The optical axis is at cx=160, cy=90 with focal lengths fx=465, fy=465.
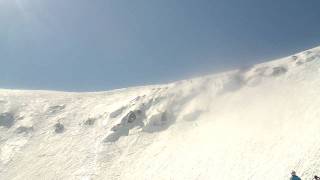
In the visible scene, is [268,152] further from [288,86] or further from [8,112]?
[8,112]

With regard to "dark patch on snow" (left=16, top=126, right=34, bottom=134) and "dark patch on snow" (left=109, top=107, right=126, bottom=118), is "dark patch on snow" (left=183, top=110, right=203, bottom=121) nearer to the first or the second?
"dark patch on snow" (left=109, top=107, right=126, bottom=118)

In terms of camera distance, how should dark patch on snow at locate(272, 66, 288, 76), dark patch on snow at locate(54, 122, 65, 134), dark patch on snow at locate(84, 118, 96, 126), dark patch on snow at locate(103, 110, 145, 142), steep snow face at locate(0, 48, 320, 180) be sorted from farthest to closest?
dark patch on snow at locate(84, 118, 96, 126) → dark patch on snow at locate(54, 122, 65, 134) → dark patch on snow at locate(272, 66, 288, 76) → dark patch on snow at locate(103, 110, 145, 142) → steep snow face at locate(0, 48, 320, 180)

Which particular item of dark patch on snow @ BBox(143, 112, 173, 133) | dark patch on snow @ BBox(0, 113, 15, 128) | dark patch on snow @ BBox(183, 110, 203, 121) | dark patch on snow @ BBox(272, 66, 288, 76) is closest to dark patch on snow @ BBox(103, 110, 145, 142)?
dark patch on snow @ BBox(143, 112, 173, 133)

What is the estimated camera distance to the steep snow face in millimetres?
35438

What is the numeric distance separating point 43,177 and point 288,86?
2479cm

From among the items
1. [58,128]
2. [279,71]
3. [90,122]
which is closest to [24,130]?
[58,128]

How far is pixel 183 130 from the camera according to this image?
4478 cm

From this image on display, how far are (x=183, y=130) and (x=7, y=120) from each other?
79.7ft

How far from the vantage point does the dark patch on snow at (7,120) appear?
184ft

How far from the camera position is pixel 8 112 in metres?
58.7

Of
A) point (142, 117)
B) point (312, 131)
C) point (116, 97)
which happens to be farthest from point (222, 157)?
point (116, 97)

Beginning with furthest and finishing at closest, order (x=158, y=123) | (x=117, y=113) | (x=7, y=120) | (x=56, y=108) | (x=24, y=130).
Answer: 1. (x=56, y=108)
2. (x=7, y=120)
3. (x=24, y=130)
4. (x=117, y=113)
5. (x=158, y=123)

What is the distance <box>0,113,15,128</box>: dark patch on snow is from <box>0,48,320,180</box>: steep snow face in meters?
0.13

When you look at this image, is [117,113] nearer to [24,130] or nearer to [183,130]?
[183,130]
